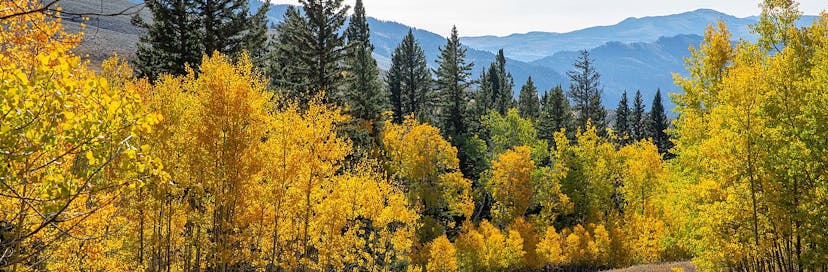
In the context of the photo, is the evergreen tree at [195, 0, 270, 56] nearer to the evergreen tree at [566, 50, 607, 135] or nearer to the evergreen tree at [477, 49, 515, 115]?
the evergreen tree at [477, 49, 515, 115]

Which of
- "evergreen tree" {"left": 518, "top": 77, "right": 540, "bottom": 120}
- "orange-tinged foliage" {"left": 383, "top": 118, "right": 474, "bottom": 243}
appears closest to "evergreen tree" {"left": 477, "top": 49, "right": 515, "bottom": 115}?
"evergreen tree" {"left": 518, "top": 77, "right": 540, "bottom": 120}

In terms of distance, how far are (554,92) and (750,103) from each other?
5263 centimetres

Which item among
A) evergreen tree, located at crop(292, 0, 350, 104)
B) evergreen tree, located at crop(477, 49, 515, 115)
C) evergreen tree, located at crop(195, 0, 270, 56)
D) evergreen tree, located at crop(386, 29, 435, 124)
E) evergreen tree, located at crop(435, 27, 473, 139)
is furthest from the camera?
evergreen tree, located at crop(477, 49, 515, 115)

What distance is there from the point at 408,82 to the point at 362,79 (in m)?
10.1

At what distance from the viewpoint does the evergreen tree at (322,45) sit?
2888 cm

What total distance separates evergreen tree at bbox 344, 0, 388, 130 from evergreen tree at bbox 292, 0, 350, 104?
3.28ft

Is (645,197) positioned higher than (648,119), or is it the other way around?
(648,119)

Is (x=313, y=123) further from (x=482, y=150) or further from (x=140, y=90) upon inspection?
(x=482, y=150)

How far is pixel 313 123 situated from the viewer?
1712cm

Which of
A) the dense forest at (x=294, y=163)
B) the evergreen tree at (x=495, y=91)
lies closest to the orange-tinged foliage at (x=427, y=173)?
the dense forest at (x=294, y=163)

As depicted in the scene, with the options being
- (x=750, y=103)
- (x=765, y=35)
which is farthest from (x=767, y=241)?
(x=765, y=35)

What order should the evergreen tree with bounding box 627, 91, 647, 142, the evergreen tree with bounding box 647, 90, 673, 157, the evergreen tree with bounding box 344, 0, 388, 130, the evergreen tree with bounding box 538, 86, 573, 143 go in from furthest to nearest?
the evergreen tree with bounding box 627, 91, 647, 142
the evergreen tree with bounding box 647, 90, 673, 157
the evergreen tree with bounding box 538, 86, 573, 143
the evergreen tree with bounding box 344, 0, 388, 130

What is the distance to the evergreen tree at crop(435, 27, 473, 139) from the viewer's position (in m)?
51.0

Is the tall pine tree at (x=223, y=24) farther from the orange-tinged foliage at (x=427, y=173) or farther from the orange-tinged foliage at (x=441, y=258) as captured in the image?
the orange-tinged foliage at (x=441, y=258)
